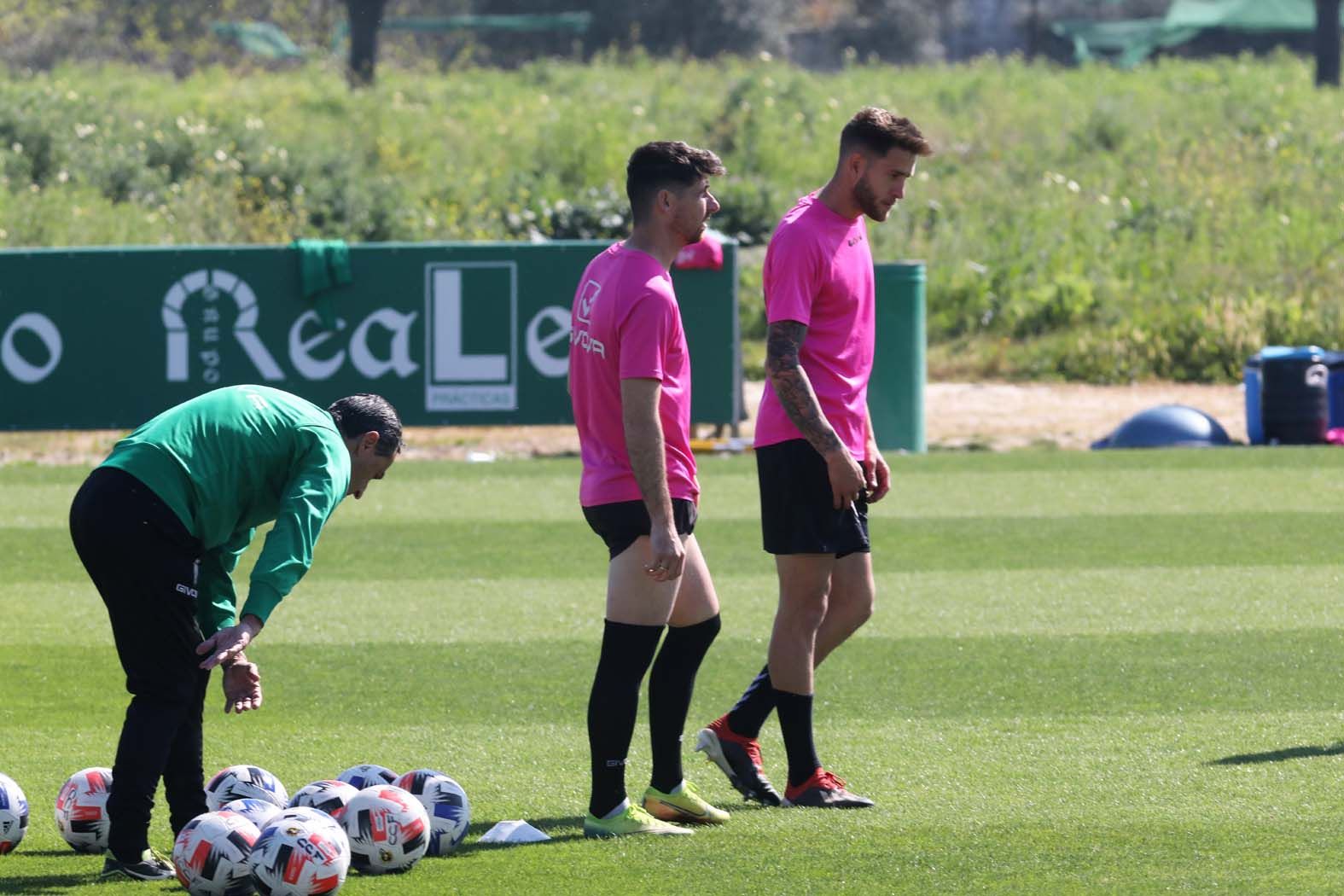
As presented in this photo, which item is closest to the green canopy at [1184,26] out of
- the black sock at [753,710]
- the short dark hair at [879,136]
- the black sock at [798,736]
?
the short dark hair at [879,136]

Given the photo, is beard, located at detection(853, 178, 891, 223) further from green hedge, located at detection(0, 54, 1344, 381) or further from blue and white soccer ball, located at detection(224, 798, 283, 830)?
green hedge, located at detection(0, 54, 1344, 381)

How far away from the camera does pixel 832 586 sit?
20.1ft

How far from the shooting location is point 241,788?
5543 mm

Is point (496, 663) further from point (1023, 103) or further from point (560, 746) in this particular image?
point (1023, 103)

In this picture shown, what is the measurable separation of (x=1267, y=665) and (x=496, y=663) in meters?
3.23

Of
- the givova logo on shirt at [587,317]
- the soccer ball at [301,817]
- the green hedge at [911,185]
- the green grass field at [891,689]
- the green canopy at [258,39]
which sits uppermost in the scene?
the green canopy at [258,39]

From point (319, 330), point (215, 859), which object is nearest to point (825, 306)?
point (215, 859)

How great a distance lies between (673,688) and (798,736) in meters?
0.51

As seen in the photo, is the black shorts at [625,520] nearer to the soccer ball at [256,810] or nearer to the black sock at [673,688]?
the black sock at [673,688]

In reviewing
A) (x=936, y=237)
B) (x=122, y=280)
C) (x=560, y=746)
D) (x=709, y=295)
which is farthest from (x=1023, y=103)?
(x=560, y=746)

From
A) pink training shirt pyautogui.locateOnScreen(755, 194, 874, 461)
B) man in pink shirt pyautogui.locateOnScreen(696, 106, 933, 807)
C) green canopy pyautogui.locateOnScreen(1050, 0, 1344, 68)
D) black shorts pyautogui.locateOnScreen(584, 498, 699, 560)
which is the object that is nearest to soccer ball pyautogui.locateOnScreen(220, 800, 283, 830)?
black shorts pyautogui.locateOnScreen(584, 498, 699, 560)

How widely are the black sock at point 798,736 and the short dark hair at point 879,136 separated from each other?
1641 mm

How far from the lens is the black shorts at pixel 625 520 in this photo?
5359mm

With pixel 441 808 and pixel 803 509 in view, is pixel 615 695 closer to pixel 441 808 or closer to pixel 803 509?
pixel 441 808
